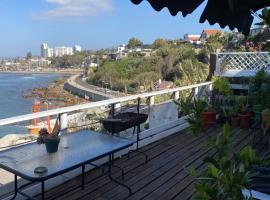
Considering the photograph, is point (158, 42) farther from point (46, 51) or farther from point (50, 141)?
point (46, 51)

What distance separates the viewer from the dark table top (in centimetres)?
252

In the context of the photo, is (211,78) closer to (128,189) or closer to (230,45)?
(230,45)

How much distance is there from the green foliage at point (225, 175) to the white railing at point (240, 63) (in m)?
6.85

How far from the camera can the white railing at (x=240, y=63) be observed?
803 centimetres

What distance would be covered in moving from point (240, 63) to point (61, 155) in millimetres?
6423

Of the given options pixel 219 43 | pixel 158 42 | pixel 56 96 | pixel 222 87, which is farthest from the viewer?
pixel 158 42

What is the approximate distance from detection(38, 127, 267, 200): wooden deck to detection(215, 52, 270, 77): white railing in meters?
3.16

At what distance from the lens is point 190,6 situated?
179cm

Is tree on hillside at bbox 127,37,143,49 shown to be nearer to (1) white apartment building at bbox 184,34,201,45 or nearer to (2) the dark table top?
(1) white apartment building at bbox 184,34,201,45

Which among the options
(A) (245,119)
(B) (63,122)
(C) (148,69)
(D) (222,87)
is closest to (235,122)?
(A) (245,119)

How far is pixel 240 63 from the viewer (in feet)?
27.4

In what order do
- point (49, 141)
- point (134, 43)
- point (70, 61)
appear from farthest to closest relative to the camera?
1. point (70, 61)
2. point (134, 43)
3. point (49, 141)

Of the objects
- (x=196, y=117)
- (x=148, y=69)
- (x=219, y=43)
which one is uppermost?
(x=219, y=43)

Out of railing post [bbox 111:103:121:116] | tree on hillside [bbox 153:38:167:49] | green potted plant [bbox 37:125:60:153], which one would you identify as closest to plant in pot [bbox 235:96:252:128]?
railing post [bbox 111:103:121:116]
